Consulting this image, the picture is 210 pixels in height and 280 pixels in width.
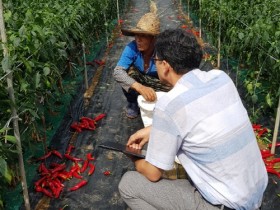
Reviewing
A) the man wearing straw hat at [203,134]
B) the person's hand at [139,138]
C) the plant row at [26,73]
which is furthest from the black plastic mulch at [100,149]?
the man wearing straw hat at [203,134]

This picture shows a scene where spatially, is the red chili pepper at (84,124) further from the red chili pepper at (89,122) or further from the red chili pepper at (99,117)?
the red chili pepper at (99,117)

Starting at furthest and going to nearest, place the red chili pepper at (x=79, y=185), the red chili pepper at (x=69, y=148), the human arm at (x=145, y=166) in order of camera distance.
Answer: the red chili pepper at (x=69, y=148) < the red chili pepper at (x=79, y=185) < the human arm at (x=145, y=166)

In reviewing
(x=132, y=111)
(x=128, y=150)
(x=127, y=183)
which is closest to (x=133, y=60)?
(x=132, y=111)

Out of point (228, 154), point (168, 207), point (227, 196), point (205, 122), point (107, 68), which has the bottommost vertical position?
point (107, 68)

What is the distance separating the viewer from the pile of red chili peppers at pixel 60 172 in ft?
10.00

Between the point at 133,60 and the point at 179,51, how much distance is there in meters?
2.00

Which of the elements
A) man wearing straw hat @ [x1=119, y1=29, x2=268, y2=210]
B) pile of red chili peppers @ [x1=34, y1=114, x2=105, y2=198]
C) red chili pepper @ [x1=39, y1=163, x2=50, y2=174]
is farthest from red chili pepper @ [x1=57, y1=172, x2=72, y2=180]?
man wearing straw hat @ [x1=119, y1=29, x2=268, y2=210]

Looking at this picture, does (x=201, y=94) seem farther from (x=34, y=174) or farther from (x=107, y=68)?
(x=107, y=68)

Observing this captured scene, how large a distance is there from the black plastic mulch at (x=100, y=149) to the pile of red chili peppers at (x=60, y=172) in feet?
0.14

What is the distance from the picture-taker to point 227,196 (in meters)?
1.86

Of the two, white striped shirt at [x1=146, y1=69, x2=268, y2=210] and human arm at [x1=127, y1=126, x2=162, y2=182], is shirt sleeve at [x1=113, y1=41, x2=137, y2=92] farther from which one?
white striped shirt at [x1=146, y1=69, x2=268, y2=210]

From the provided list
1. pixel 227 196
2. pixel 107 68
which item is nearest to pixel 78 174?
pixel 227 196

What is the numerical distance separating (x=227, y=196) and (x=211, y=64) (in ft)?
14.8

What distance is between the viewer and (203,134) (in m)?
1.78
